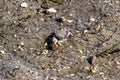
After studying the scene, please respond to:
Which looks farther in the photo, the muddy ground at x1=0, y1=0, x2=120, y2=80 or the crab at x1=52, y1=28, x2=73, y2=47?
the crab at x1=52, y1=28, x2=73, y2=47

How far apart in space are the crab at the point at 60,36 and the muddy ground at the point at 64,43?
0.12 ft

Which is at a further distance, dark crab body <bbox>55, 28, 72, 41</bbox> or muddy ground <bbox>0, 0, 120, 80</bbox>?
dark crab body <bbox>55, 28, 72, 41</bbox>

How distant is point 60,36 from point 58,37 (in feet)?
0.06

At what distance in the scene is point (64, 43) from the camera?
134 inches

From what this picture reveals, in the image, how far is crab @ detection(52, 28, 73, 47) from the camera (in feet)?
11.1

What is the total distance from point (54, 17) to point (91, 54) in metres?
0.62

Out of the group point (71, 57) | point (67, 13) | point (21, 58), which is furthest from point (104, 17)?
point (21, 58)

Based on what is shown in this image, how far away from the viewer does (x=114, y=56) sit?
3262 millimetres

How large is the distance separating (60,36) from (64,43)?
2.8 inches

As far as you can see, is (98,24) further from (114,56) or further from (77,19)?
(114,56)

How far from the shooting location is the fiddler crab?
133 inches

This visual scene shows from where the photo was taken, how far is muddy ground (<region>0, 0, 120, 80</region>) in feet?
10.3

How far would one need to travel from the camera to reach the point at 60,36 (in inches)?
135

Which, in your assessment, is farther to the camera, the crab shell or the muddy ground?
the crab shell
